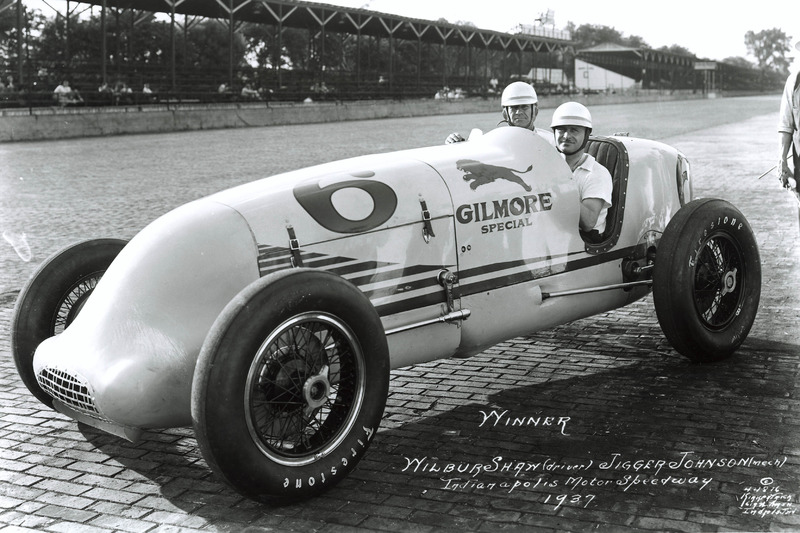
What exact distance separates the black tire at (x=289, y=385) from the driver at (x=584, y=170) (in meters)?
2.00

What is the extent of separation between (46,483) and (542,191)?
289 centimetres

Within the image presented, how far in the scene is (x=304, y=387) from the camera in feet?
12.0

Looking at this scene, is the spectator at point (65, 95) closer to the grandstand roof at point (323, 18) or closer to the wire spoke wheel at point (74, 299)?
the grandstand roof at point (323, 18)

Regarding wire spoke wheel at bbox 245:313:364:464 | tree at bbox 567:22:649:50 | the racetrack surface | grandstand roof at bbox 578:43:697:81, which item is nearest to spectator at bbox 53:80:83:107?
the racetrack surface

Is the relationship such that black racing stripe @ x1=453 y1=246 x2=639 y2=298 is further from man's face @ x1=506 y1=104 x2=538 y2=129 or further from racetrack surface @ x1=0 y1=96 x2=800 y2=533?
man's face @ x1=506 y1=104 x2=538 y2=129

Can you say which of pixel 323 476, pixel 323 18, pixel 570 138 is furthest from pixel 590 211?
pixel 323 18

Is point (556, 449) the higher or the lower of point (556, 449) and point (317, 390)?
the lower

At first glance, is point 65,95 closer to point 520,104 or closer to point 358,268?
point 520,104

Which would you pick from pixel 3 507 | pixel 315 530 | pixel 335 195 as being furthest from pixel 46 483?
pixel 335 195

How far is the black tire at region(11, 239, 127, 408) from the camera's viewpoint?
4.58 m

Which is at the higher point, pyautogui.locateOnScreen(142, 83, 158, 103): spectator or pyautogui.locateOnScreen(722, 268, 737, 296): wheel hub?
pyautogui.locateOnScreen(142, 83, 158, 103): spectator

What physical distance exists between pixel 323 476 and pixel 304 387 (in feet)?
1.17

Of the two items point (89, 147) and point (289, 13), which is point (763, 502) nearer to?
point (89, 147)

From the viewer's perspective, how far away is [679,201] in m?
6.18
